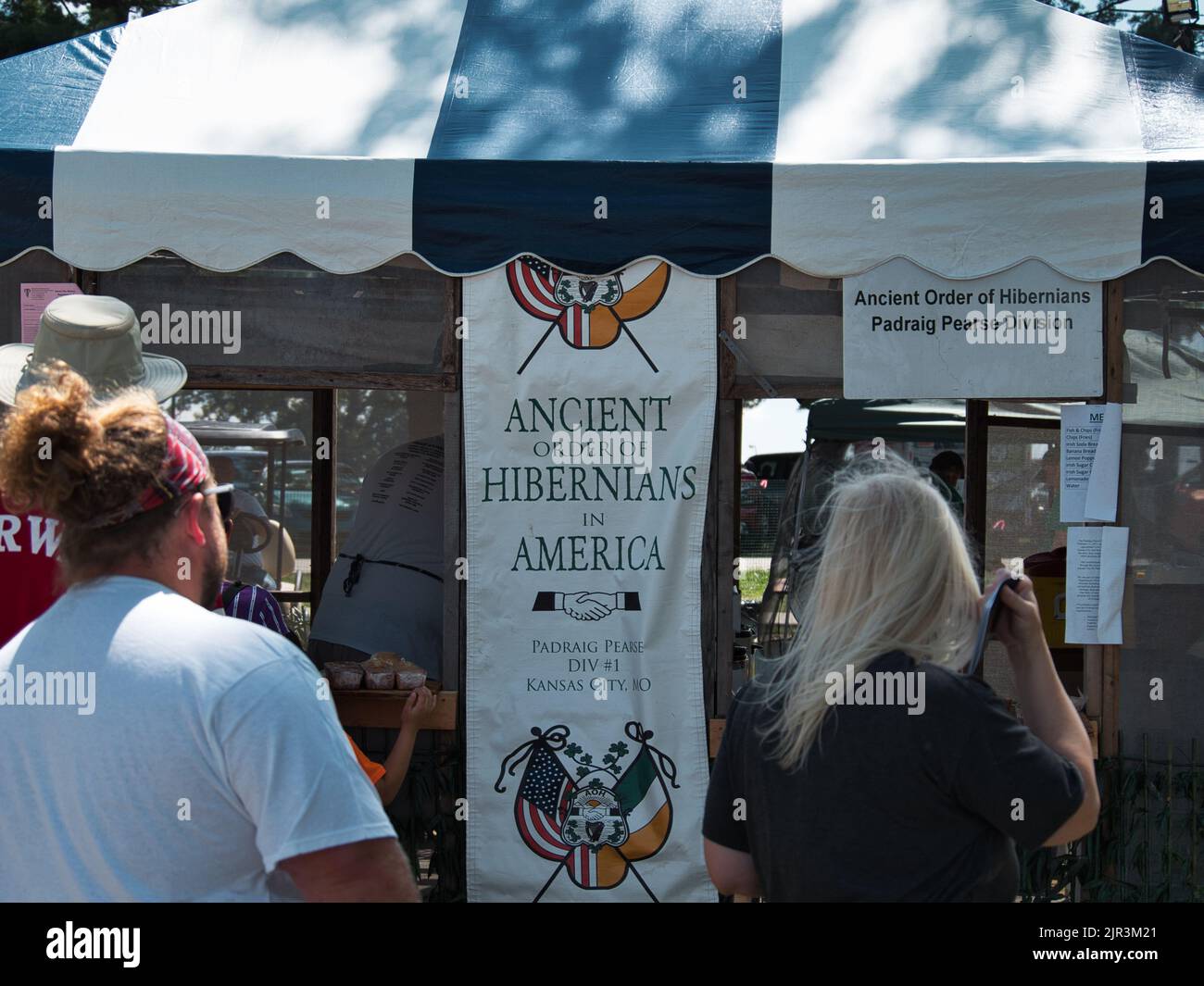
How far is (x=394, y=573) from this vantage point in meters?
5.38

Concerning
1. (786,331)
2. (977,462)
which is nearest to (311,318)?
(786,331)

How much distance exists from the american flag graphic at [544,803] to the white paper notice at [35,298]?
2.46m

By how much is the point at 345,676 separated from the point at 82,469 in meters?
3.10

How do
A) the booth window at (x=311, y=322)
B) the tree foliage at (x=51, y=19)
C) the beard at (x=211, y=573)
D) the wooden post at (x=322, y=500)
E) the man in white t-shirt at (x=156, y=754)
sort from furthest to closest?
the tree foliage at (x=51, y=19) → the wooden post at (x=322, y=500) → the booth window at (x=311, y=322) → the beard at (x=211, y=573) → the man in white t-shirt at (x=156, y=754)

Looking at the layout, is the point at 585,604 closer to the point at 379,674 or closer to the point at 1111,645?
the point at 379,674

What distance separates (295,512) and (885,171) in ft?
13.6

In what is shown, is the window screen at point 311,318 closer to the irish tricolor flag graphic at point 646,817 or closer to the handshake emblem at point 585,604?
the handshake emblem at point 585,604

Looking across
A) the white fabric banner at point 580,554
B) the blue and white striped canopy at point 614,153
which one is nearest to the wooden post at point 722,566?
the white fabric banner at point 580,554

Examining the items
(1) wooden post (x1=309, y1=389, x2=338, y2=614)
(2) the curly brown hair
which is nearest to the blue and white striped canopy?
(1) wooden post (x1=309, y1=389, x2=338, y2=614)

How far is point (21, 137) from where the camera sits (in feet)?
14.8

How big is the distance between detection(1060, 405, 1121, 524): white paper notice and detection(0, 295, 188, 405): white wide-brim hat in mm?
3226

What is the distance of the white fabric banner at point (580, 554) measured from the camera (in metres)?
4.50

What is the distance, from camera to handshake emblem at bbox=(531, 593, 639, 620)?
4547 mm
